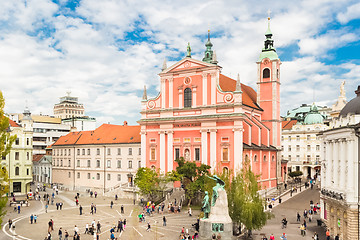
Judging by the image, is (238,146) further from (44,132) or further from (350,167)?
(44,132)

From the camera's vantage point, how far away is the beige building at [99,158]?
214ft

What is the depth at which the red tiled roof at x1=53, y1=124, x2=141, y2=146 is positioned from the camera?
67.1 m

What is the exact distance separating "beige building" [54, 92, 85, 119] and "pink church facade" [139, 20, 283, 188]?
123 metres

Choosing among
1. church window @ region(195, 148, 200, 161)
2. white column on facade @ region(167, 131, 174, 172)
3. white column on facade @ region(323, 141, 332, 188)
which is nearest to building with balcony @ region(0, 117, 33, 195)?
white column on facade @ region(167, 131, 174, 172)

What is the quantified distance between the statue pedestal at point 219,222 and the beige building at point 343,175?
9314 mm

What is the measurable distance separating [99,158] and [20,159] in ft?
45.9

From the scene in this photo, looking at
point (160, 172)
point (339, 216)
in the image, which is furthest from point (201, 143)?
point (339, 216)

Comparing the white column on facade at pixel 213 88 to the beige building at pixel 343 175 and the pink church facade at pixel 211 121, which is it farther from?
the beige building at pixel 343 175

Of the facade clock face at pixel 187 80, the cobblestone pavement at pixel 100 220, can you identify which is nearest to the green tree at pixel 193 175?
the cobblestone pavement at pixel 100 220

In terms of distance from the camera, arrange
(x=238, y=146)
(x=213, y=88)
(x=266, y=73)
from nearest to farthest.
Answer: (x=238, y=146), (x=213, y=88), (x=266, y=73)

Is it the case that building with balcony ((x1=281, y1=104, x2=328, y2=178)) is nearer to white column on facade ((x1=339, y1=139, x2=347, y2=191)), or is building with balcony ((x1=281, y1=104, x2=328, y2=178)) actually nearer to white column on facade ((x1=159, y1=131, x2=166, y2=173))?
white column on facade ((x1=159, y1=131, x2=166, y2=173))

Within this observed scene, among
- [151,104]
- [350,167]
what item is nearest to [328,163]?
[350,167]

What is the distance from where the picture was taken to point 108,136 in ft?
231

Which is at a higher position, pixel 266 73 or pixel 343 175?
pixel 266 73
